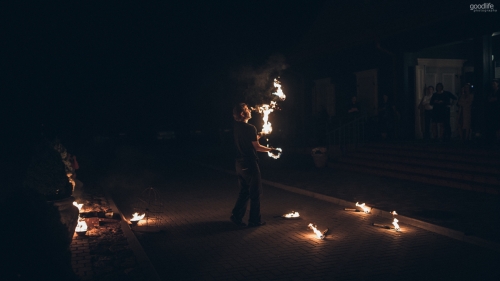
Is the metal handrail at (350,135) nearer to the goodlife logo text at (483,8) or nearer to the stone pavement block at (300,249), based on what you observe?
the goodlife logo text at (483,8)

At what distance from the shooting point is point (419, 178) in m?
12.9

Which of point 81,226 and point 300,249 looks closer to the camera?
point 300,249

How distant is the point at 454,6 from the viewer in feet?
42.7

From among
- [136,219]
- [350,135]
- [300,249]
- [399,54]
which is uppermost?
[399,54]

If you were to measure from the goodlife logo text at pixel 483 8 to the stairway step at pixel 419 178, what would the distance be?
4.26 metres

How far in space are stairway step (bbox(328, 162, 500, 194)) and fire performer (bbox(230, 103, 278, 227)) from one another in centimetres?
565

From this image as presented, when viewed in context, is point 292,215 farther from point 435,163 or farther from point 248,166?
point 435,163

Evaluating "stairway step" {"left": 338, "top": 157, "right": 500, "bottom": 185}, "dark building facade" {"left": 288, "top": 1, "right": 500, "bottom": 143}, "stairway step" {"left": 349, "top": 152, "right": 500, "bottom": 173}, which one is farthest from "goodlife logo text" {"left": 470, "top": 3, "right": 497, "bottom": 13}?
"stairway step" {"left": 338, "top": 157, "right": 500, "bottom": 185}

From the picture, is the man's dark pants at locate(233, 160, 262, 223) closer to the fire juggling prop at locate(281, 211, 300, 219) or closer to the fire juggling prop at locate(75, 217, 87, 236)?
the fire juggling prop at locate(281, 211, 300, 219)

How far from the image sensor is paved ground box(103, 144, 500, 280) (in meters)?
5.82

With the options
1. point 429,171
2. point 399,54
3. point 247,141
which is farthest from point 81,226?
point 399,54

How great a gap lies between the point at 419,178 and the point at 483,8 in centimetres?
459

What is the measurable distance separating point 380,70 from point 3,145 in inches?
546

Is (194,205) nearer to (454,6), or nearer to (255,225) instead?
(255,225)
